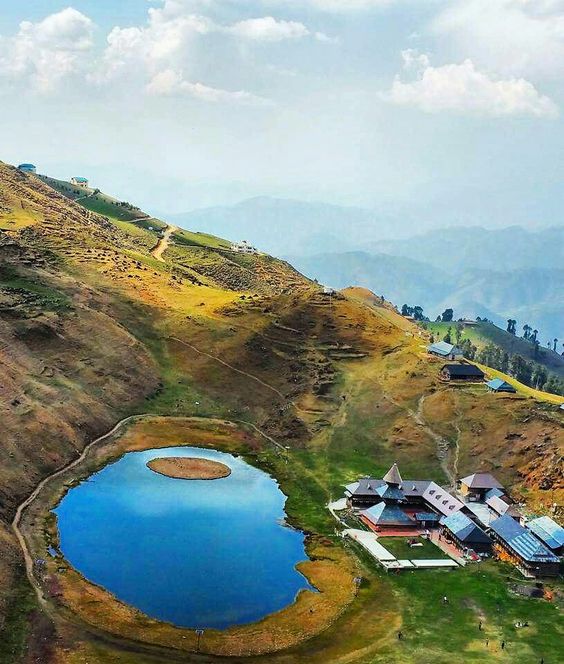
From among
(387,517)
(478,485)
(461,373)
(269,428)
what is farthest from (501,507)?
(269,428)

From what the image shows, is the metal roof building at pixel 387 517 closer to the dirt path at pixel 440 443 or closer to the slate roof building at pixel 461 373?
the dirt path at pixel 440 443

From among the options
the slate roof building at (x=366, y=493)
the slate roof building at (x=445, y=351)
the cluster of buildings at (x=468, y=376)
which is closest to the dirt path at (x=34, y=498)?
the slate roof building at (x=366, y=493)

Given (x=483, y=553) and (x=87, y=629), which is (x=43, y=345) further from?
(x=483, y=553)

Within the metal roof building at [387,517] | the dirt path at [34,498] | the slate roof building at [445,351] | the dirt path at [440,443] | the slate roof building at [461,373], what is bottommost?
the dirt path at [34,498]

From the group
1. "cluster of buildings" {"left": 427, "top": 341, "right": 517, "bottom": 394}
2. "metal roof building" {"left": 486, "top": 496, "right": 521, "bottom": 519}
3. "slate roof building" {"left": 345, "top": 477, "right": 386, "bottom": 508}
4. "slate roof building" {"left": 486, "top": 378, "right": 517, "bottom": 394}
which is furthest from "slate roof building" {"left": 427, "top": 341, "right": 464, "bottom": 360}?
"slate roof building" {"left": 345, "top": 477, "right": 386, "bottom": 508}

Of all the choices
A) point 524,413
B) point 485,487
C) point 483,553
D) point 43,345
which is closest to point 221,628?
point 483,553

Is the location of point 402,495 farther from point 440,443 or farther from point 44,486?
point 44,486

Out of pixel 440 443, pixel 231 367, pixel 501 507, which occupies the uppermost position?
pixel 231 367
